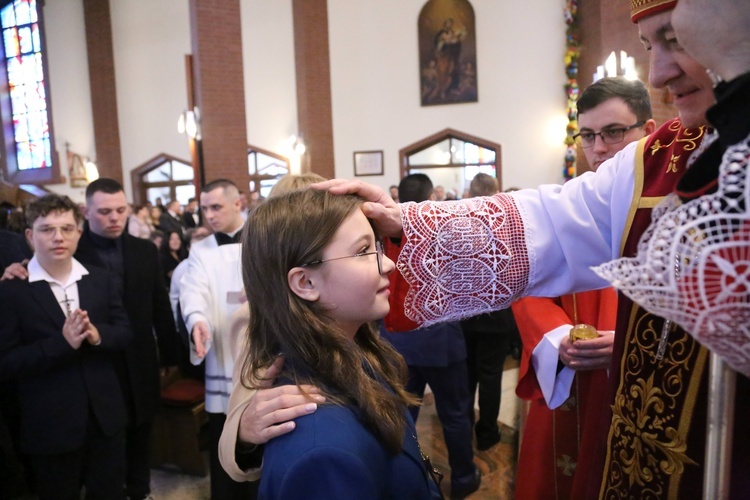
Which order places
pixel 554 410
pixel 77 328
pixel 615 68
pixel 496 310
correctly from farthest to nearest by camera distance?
pixel 615 68
pixel 77 328
pixel 554 410
pixel 496 310

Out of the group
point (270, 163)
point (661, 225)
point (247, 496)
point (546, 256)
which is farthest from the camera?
point (270, 163)

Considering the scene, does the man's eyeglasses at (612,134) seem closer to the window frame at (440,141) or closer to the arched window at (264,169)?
the window frame at (440,141)

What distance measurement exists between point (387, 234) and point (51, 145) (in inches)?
571

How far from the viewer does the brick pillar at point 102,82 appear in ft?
43.6

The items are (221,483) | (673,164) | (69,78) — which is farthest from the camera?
(69,78)

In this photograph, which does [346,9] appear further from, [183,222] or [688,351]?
[688,351]

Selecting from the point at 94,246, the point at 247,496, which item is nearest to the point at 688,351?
the point at 247,496

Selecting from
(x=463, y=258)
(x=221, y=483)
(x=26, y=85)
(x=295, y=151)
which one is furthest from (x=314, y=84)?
(x=463, y=258)

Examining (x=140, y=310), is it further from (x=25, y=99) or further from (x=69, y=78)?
(x=25, y=99)

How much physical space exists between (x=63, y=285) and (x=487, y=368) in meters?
2.67

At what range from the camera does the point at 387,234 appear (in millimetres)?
1530

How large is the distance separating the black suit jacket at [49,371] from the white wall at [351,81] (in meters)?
10.00

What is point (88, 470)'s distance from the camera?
111 inches

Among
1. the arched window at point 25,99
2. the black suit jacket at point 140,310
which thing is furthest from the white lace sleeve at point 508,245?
the arched window at point 25,99
